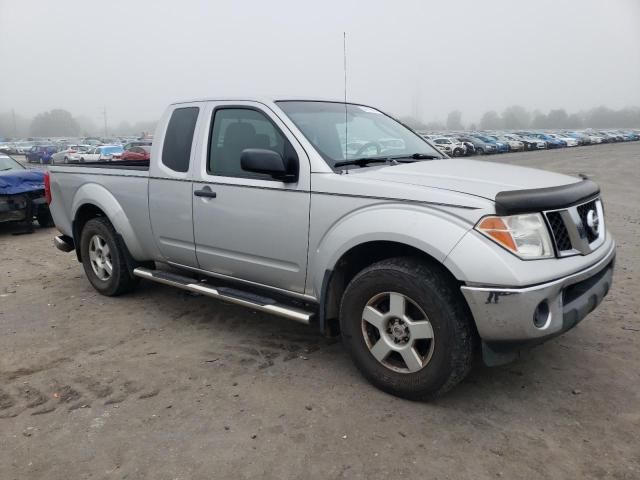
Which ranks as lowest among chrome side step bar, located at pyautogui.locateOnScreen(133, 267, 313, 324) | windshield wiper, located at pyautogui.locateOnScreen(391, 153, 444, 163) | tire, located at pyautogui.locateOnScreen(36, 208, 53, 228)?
tire, located at pyautogui.locateOnScreen(36, 208, 53, 228)

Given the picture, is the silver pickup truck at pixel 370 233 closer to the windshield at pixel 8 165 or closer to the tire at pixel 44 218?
the tire at pixel 44 218

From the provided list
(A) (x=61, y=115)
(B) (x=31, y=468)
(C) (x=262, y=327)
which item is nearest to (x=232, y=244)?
(C) (x=262, y=327)

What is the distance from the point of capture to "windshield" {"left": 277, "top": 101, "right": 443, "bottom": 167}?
147 inches

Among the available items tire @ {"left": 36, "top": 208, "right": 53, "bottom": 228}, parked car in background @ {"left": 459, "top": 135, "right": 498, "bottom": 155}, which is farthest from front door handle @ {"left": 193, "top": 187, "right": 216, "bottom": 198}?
parked car in background @ {"left": 459, "top": 135, "right": 498, "bottom": 155}

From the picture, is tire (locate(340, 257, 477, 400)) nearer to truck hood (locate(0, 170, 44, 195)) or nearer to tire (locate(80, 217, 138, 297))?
tire (locate(80, 217, 138, 297))

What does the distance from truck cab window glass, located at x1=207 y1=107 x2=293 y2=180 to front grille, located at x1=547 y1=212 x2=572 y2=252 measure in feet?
5.91

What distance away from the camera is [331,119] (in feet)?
13.3

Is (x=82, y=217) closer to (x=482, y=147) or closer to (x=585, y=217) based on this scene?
(x=585, y=217)

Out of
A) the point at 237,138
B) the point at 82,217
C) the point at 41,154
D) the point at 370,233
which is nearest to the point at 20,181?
the point at 82,217

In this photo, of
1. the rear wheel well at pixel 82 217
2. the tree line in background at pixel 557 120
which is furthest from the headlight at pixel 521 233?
the tree line in background at pixel 557 120

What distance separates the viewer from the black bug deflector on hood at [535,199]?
277cm

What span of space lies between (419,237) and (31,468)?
7.63 feet

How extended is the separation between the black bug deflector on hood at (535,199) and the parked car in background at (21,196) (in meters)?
8.84

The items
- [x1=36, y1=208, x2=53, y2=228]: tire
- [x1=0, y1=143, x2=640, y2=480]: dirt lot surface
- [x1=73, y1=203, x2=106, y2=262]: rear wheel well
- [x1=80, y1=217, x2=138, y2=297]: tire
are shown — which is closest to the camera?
[x1=0, y1=143, x2=640, y2=480]: dirt lot surface
